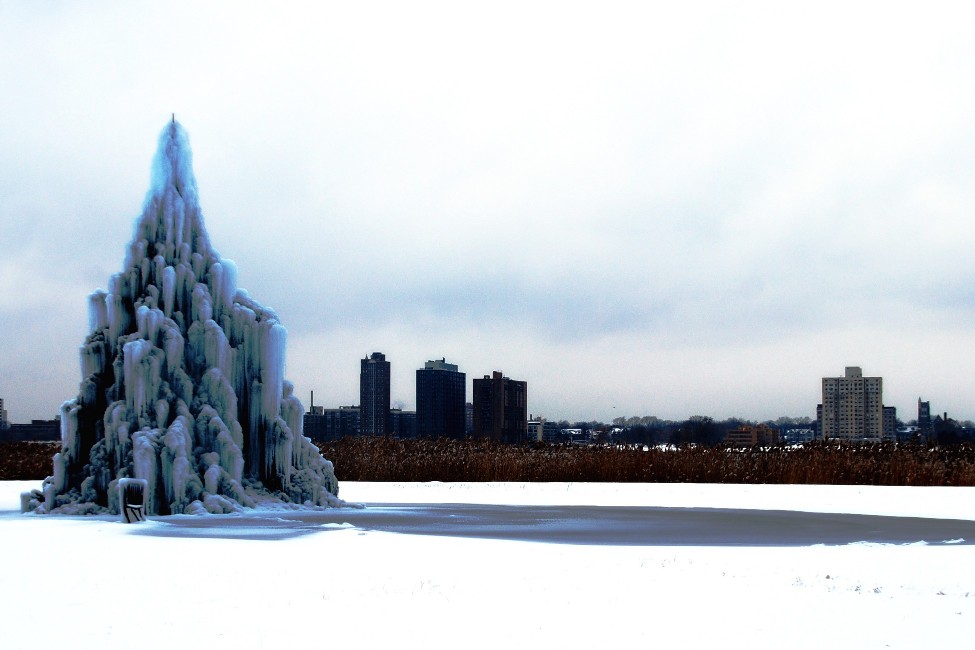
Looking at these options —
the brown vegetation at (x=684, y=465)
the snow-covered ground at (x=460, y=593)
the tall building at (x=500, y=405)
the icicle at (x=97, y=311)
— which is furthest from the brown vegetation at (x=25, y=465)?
the tall building at (x=500, y=405)

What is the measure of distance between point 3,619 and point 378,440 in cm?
3286

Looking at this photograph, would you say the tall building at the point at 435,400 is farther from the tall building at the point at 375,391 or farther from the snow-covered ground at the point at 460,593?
the snow-covered ground at the point at 460,593

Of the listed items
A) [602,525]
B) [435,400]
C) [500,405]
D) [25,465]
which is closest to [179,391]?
[602,525]

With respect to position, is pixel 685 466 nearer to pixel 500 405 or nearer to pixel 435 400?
pixel 500 405

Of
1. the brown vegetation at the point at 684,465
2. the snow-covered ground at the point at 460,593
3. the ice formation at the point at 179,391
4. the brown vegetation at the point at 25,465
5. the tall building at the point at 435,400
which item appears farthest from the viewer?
the tall building at the point at 435,400

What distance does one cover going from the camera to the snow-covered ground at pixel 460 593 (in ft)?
30.4

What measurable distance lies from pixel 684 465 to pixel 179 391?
18.3 meters

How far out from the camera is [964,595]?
11500 mm

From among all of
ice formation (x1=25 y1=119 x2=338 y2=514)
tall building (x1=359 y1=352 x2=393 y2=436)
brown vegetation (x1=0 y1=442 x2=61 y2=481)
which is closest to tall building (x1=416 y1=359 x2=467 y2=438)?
tall building (x1=359 y1=352 x2=393 y2=436)

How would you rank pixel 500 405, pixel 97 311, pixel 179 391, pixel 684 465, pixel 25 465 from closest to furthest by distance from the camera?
pixel 179 391, pixel 97 311, pixel 684 465, pixel 25 465, pixel 500 405

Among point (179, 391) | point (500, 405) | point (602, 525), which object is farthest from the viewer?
point (500, 405)

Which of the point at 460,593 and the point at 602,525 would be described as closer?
the point at 460,593

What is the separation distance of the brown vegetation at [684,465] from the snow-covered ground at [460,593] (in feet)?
59.5

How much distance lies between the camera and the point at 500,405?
170875mm
